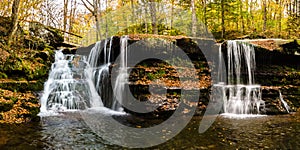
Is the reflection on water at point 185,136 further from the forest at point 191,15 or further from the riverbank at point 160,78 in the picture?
the forest at point 191,15

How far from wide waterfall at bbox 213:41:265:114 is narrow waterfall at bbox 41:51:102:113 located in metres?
5.76

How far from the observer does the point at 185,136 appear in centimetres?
585

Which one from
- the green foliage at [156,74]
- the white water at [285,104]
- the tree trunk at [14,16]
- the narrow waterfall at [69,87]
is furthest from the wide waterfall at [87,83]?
the white water at [285,104]

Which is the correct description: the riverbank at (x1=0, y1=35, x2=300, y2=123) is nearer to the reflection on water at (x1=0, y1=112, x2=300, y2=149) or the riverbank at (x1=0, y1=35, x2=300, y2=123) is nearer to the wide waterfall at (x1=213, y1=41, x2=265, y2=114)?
the wide waterfall at (x1=213, y1=41, x2=265, y2=114)

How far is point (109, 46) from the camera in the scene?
11367mm

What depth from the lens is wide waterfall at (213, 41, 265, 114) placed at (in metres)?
10.2

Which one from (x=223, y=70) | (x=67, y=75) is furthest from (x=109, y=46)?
(x=223, y=70)

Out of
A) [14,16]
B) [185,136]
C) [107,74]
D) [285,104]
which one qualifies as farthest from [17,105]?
[285,104]

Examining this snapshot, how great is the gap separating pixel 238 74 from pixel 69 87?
7.88 m

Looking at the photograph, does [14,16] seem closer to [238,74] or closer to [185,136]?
[185,136]

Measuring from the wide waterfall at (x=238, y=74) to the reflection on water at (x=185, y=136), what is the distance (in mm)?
2507

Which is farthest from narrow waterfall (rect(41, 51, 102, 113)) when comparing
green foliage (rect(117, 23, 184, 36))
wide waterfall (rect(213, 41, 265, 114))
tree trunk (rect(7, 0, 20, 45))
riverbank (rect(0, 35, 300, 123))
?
green foliage (rect(117, 23, 184, 36))

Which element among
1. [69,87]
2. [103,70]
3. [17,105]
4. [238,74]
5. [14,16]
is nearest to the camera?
[17,105]

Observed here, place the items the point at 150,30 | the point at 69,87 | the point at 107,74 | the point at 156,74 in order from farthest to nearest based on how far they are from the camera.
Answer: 1. the point at 150,30
2. the point at 107,74
3. the point at 69,87
4. the point at 156,74
